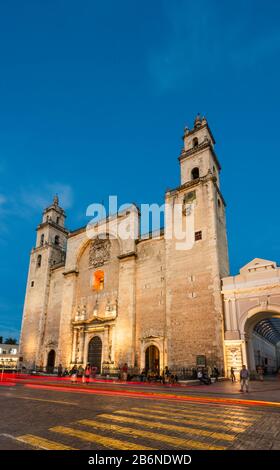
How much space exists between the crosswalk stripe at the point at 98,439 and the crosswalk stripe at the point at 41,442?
510mm

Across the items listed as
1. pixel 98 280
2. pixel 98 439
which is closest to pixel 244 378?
pixel 98 439

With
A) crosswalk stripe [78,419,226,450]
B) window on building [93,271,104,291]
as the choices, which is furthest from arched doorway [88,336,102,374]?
crosswalk stripe [78,419,226,450]

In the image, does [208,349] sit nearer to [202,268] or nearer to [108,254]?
[202,268]

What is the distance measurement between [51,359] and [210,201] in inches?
1099

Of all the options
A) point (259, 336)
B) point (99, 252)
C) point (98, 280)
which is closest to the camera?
point (259, 336)

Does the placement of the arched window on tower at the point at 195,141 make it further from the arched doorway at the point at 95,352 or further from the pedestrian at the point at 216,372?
the arched doorway at the point at 95,352

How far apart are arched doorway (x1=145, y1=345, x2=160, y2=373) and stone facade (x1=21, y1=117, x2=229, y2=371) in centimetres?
9

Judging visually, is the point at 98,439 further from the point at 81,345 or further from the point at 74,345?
the point at 74,345

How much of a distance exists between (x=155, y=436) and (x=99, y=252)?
102 ft

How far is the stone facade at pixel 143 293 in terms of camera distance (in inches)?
981

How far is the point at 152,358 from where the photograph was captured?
27250mm

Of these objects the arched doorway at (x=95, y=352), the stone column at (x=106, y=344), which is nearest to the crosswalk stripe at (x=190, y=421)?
the stone column at (x=106, y=344)

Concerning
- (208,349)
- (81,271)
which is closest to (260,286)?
→ (208,349)
